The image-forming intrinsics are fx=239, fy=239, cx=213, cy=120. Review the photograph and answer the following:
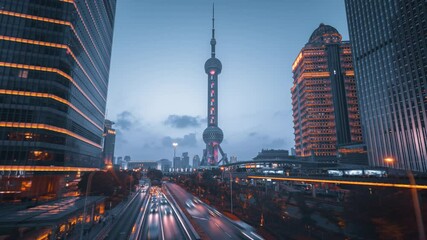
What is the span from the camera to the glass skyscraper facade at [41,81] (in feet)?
213

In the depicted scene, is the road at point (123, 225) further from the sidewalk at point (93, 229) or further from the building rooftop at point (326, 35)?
the building rooftop at point (326, 35)

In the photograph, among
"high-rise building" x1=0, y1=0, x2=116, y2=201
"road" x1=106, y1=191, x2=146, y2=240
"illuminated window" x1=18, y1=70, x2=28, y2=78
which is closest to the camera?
"road" x1=106, y1=191, x2=146, y2=240

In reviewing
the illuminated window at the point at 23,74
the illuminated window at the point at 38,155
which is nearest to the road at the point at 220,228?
the illuminated window at the point at 38,155

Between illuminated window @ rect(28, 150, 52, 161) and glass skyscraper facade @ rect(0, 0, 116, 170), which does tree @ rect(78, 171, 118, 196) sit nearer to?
glass skyscraper facade @ rect(0, 0, 116, 170)

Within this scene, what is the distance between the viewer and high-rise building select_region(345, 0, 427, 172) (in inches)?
3829

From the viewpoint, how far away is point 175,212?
59.0 m

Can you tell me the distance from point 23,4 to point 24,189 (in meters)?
54.1

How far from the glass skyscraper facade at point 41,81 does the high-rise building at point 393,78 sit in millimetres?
129570

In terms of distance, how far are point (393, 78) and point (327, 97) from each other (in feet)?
175

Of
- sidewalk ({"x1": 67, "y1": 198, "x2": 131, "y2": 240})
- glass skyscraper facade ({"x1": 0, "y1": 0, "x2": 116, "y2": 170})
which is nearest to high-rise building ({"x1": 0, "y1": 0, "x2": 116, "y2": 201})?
glass skyscraper facade ({"x1": 0, "y1": 0, "x2": 116, "y2": 170})

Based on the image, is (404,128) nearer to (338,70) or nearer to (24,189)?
(338,70)

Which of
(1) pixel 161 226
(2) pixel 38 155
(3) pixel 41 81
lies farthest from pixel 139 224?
(3) pixel 41 81

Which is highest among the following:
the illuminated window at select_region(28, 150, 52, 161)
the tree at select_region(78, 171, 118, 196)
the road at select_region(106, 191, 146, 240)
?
the illuminated window at select_region(28, 150, 52, 161)

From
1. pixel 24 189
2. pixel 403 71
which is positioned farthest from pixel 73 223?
pixel 403 71
